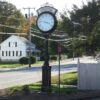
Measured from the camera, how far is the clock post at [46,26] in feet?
68.6

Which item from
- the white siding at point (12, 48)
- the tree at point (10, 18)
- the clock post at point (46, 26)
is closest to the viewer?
the clock post at point (46, 26)

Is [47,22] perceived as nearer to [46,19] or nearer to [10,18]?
[46,19]

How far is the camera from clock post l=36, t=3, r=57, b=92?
20.9 m

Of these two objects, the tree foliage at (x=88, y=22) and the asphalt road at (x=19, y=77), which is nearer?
the tree foliage at (x=88, y=22)

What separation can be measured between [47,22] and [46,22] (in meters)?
0.05

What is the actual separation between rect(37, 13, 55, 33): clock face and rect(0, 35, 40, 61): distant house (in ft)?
313

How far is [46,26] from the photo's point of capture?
69.2 ft

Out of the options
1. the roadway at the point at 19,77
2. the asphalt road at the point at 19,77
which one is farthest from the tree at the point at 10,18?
the asphalt road at the point at 19,77

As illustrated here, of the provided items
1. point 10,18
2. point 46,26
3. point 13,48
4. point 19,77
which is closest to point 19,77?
point 19,77

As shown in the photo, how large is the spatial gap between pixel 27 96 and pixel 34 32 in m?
94.1

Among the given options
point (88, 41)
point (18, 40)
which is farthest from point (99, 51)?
point (18, 40)

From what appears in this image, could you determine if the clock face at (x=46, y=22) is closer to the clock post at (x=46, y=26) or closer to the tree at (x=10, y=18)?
the clock post at (x=46, y=26)

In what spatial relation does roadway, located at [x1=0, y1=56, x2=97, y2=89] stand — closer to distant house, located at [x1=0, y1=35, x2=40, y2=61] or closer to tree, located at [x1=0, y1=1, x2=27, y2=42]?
tree, located at [x1=0, y1=1, x2=27, y2=42]

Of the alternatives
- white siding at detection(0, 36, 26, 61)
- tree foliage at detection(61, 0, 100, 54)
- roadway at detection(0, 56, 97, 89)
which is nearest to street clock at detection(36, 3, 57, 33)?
roadway at detection(0, 56, 97, 89)
